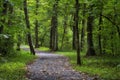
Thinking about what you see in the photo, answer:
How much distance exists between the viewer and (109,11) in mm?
24906

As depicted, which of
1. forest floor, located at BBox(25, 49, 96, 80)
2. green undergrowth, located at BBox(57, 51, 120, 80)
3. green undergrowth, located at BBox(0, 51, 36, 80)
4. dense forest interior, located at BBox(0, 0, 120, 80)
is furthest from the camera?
dense forest interior, located at BBox(0, 0, 120, 80)

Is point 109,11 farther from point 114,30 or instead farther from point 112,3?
point 114,30

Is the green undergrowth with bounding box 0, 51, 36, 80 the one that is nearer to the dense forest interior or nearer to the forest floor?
the dense forest interior

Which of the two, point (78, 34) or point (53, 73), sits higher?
point (78, 34)

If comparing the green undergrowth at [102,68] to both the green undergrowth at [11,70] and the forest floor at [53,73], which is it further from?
the green undergrowth at [11,70]

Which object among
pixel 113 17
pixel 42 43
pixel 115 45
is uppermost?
pixel 113 17

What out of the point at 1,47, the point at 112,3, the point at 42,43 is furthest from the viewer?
the point at 42,43

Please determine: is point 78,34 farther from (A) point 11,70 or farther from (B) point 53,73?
(A) point 11,70

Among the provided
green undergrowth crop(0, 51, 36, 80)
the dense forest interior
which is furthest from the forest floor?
the dense forest interior

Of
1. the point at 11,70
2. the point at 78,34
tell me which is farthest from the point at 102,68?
the point at 11,70

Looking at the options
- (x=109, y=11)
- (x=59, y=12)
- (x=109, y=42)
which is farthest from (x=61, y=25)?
(x=109, y=11)

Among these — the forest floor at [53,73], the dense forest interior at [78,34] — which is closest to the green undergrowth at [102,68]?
the dense forest interior at [78,34]

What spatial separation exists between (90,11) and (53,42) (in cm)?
2346

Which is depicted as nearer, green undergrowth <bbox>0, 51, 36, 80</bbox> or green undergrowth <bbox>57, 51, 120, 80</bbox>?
green undergrowth <bbox>0, 51, 36, 80</bbox>
